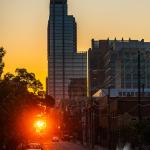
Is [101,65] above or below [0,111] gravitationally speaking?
above

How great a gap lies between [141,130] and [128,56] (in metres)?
73.4

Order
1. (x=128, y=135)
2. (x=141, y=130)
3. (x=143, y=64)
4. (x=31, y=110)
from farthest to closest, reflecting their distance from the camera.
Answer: (x=143, y=64), (x=31, y=110), (x=128, y=135), (x=141, y=130)

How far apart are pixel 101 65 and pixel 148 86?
3690 centimetres

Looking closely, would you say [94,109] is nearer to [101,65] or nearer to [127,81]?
[127,81]

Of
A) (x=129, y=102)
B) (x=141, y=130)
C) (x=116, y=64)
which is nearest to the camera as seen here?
(x=141, y=130)

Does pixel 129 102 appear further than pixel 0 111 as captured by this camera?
Yes

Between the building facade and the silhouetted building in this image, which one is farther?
the silhouetted building

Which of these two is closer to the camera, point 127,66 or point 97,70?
point 127,66

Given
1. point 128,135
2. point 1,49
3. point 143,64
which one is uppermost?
point 143,64

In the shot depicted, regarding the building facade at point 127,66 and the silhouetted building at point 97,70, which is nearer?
the building facade at point 127,66

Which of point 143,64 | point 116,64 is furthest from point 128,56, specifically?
point 143,64

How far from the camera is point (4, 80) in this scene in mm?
46812

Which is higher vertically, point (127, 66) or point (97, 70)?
point (97, 70)

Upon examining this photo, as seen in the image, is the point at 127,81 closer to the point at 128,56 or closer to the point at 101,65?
the point at 128,56
